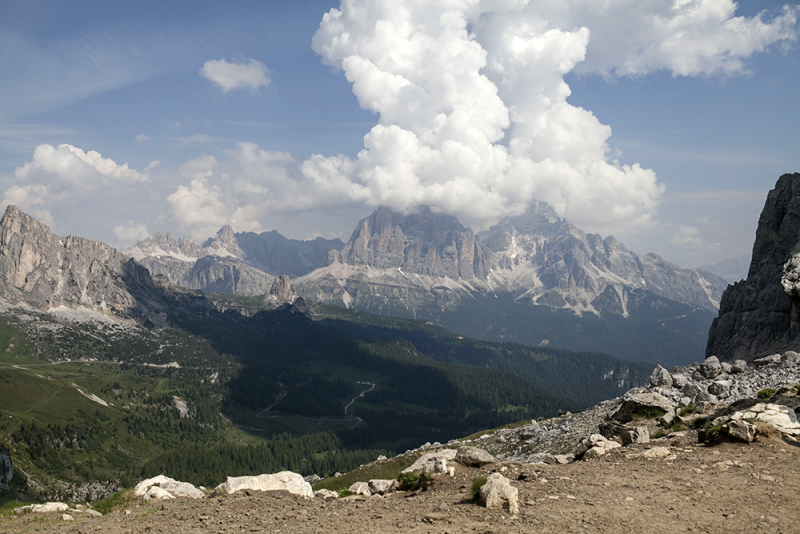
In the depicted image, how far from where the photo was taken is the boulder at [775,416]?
76.9 feet

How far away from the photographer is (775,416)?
80.2 ft

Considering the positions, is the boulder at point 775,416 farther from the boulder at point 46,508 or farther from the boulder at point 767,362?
the boulder at point 46,508

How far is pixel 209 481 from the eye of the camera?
166250 mm

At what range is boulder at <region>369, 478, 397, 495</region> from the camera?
76.3 feet

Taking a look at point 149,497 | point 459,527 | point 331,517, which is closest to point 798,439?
point 459,527

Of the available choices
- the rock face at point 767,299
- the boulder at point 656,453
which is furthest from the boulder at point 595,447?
the rock face at point 767,299

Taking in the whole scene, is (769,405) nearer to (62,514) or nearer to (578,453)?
(578,453)

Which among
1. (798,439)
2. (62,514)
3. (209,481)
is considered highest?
(798,439)

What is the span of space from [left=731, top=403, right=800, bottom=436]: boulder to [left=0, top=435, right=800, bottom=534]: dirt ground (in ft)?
5.25

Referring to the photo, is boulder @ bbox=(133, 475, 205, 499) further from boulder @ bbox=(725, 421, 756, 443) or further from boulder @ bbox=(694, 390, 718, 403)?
boulder @ bbox=(694, 390, 718, 403)

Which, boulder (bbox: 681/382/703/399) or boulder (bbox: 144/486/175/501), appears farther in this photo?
boulder (bbox: 681/382/703/399)

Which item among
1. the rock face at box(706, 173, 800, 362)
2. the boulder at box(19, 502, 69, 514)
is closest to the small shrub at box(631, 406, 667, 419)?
the boulder at box(19, 502, 69, 514)

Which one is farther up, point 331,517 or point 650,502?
point 650,502

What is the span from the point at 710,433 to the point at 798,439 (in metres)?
3.79
